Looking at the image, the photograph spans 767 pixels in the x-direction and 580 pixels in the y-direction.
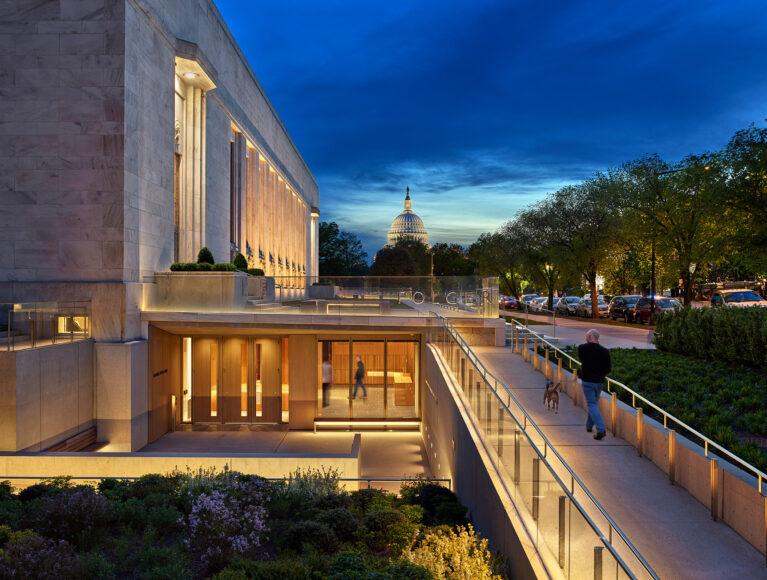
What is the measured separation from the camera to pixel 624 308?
124ft

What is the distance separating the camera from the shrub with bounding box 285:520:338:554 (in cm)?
789

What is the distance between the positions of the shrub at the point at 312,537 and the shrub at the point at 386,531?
1.83 feet

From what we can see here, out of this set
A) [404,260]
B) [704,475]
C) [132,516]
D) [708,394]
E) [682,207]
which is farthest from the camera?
[404,260]

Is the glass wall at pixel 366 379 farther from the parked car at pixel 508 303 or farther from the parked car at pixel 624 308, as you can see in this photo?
the parked car at pixel 508 303

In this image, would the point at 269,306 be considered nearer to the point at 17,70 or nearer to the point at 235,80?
the point at 17,70

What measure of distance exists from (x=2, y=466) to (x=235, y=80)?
24.2m

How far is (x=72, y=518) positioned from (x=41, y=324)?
924 cm

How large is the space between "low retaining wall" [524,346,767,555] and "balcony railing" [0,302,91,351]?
14.6 m

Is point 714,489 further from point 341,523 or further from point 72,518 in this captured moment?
point 72,518

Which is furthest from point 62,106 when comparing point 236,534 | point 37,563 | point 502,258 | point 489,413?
point 502,258

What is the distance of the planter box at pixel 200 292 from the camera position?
19.7 metres

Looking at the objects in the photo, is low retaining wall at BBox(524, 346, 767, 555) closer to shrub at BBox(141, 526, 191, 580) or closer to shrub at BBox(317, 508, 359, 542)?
shrub at BBox(317, 508, 359, 542)

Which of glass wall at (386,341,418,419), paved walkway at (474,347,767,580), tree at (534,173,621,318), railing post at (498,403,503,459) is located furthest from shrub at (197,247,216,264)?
tree at (534,173,621,318)

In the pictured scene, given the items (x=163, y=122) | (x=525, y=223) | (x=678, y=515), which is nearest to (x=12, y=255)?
(x=163, y=122)
